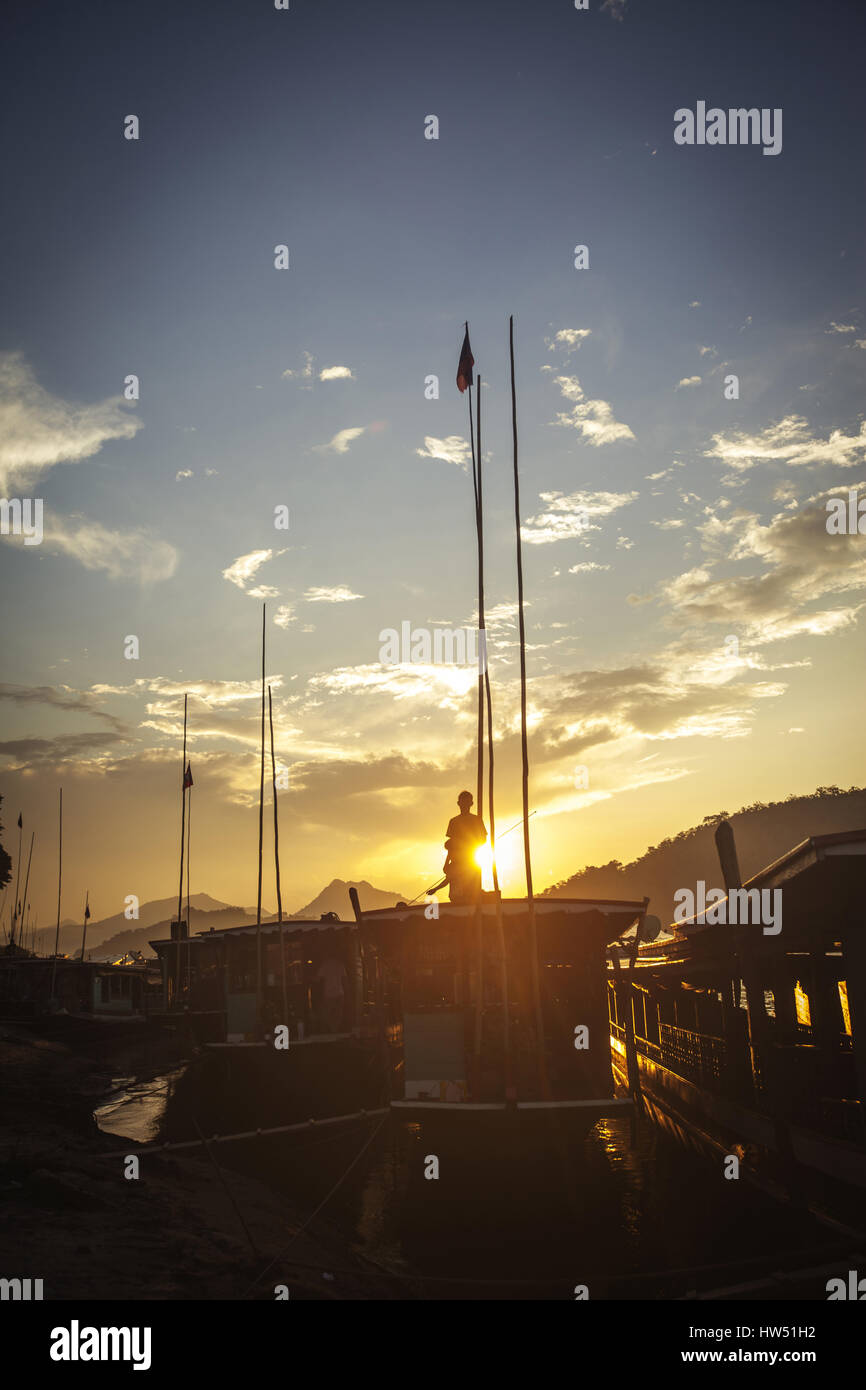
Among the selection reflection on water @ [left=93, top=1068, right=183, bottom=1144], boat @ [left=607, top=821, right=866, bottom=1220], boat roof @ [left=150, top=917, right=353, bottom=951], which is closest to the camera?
boat @ [left=607, top=821, right=866, bottom=1220]

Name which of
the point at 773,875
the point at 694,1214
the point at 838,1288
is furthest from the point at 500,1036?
the point at 838,1288

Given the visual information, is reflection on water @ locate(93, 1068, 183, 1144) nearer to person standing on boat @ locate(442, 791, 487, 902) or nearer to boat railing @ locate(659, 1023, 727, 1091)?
person standing on boat @ locate(442, 791, 487, 902)

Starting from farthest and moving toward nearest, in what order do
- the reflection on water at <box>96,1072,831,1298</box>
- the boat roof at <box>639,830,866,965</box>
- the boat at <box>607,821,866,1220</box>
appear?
1. the boat at <box>607,821,866,1220</box>
2. the reflection on water at <box>96,1072,831,1298</box>
3. the boat roof at <box>639,830,866,965</box>

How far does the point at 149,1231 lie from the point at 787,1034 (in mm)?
14921

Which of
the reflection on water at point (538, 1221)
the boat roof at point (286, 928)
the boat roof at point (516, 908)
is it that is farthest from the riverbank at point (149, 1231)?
the boat roof at point (286, 928)

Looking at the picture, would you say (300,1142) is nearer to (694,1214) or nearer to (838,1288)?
(694,1214)

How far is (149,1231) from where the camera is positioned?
40.4 ft

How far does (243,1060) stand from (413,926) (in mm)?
15697

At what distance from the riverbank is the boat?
702cm

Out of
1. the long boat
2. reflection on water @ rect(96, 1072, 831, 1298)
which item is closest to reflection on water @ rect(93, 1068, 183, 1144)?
reflection on water @ rect(96, 1072, 831, 1298)

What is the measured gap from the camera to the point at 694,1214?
55.4 ft

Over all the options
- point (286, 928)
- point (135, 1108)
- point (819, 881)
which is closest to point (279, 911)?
point (286, 928)

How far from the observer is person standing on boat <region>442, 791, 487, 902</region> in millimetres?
17922
